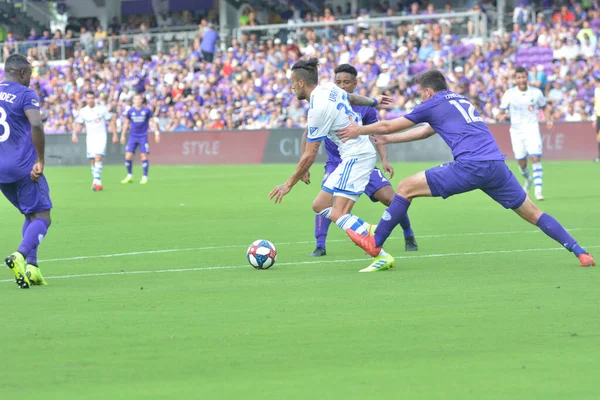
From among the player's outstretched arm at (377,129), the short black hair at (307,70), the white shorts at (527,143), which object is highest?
the short black hair at (307,70)

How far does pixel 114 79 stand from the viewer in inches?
1875

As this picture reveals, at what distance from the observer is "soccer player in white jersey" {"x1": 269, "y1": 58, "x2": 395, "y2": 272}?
35.5ft

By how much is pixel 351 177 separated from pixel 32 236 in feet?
10.6

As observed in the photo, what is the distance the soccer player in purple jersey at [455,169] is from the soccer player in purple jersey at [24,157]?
2847 mm

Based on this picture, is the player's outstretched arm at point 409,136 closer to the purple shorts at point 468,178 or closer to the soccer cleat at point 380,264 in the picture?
the purple shorts at point 468,178

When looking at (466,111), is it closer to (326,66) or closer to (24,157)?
(24,157)

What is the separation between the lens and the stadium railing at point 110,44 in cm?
4931

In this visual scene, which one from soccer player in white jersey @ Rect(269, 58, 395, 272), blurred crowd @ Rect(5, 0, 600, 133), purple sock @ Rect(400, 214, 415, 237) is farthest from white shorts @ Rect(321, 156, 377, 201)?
blurred crowd @ Rect(5, 0, 600, 133)

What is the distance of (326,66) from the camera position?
4247 cm

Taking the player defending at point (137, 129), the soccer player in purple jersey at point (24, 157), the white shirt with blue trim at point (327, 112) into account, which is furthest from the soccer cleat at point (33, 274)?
the player defending at point (137, 129)

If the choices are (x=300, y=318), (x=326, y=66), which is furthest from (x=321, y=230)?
(x=326, y=66)

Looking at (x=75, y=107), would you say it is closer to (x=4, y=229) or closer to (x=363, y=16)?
(x=363, y=16)

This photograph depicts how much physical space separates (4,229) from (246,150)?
22.6 metres

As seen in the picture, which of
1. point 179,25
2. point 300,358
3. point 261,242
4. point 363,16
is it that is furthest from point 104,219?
point 179,25
